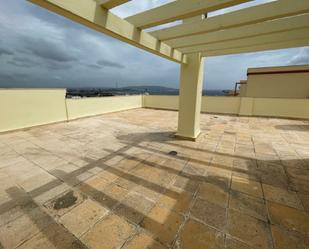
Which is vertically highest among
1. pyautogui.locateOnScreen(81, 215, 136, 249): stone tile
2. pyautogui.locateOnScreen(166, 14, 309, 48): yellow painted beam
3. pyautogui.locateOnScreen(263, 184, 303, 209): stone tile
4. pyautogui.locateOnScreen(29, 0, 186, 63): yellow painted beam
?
pyautogui.locateOnScreen(166, 14, 309, 48): yellow painted beam

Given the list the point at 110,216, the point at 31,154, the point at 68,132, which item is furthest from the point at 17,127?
the point at 110,216

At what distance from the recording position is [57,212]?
1.52 meters

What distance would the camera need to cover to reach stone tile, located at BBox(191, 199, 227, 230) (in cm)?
140

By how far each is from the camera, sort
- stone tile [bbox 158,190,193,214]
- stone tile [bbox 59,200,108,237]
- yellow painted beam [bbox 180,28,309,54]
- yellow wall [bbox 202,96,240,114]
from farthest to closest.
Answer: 1. yellow wall [bbox 202,96,240,114]
2. yellow painted beam [bbox 180,28,309,54]
3. stone tile [bbox 158,190,193,214]
4. stone tile [bbox 59,200,108,237]

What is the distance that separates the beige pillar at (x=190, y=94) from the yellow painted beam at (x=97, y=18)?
1.62 m

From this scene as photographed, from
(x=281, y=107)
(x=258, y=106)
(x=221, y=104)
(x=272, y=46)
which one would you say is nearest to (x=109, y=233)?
(x=272, y=46)

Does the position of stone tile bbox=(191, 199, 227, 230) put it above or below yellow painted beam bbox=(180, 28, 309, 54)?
below

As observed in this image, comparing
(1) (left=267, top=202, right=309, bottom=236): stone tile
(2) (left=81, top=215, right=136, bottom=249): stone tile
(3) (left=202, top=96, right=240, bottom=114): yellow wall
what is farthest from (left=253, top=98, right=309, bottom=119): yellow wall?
(2) (left=81, top=215, right=136, bottom=249): stone tile

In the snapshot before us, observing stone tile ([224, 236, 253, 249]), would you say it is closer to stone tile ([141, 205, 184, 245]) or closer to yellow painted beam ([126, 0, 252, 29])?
stone tile ([141, 205, 184, 245])

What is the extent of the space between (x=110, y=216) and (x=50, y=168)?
1628mm

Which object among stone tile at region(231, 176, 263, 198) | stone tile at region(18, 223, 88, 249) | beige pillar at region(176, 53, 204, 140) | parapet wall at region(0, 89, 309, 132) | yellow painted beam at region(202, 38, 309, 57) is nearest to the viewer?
stone tile at region(18, 223, 88, 249)

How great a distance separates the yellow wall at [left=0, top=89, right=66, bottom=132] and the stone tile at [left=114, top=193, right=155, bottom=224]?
4.87 m

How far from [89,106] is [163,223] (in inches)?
251

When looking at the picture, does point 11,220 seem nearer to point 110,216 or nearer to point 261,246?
point 110,216
